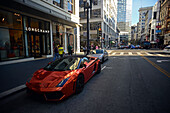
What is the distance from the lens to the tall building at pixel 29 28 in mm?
9078

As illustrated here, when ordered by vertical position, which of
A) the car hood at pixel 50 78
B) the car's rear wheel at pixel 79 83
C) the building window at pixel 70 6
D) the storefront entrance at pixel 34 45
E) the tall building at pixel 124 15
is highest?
the tall building at pixel 124 15

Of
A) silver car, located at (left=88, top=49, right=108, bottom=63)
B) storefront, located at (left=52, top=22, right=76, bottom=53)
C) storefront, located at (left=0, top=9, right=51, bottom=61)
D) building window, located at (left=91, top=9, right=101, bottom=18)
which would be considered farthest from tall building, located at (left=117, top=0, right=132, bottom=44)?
storefront, located at (left=0, top=9, right=51, bottom=61)

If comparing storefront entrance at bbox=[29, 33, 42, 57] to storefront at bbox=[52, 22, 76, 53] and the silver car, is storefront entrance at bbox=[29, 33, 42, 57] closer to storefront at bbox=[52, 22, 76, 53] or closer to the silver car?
storefront at bbox=[52, 22, 76, 53]

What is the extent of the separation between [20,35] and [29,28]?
1.35m

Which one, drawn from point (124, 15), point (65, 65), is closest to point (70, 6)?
point (65, 65)

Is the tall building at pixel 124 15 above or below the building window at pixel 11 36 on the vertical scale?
above

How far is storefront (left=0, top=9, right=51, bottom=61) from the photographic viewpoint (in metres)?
9.14

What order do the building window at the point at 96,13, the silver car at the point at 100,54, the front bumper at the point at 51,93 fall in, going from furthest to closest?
the building window at the point at 96,13, the silver car at the point at 100,54, the front bumper at the point at 51,93

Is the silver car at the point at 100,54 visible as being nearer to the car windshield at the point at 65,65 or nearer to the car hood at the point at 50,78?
the car windshield at the point at 65,65

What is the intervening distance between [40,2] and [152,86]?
500 inches

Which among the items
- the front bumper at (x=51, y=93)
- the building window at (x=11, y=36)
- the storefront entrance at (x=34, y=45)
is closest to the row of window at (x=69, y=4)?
the storefront entrance at (x=34, y=45)

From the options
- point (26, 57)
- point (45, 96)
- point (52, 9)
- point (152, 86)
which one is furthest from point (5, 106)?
point (52, 9)

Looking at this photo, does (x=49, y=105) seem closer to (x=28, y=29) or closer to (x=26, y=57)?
(x=26, y=57)

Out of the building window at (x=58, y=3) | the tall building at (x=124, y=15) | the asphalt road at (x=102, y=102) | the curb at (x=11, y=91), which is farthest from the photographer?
the tall building at (x=124, y=15)
